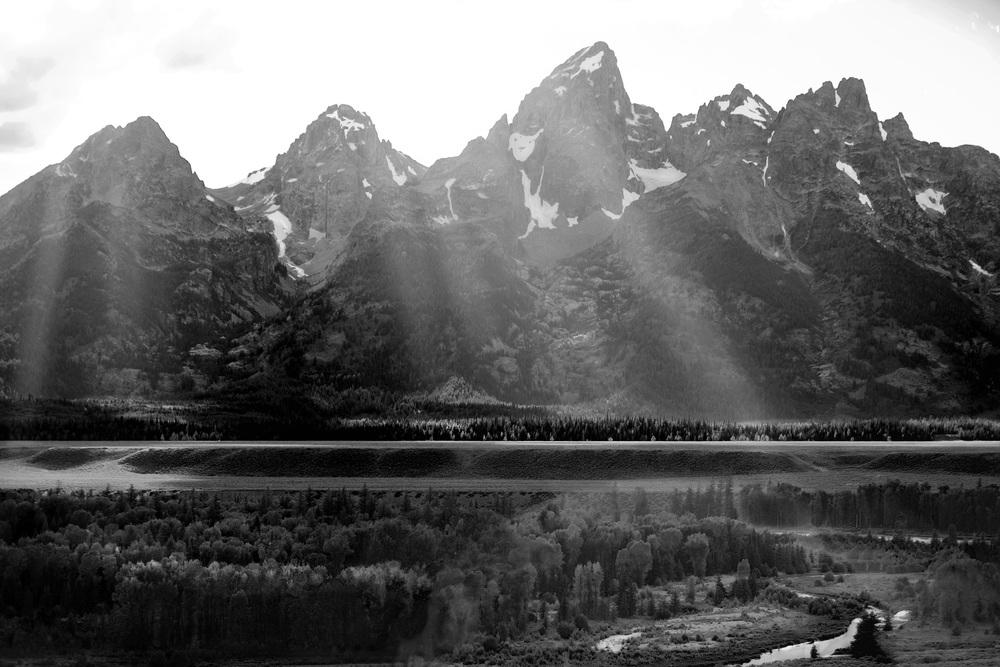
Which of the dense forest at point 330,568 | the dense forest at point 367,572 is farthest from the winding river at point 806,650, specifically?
the dense forest at point 330,568

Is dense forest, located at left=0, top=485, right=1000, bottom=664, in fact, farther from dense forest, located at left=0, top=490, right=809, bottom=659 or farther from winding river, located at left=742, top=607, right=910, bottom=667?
winding river, located at left=742, top=607, right=910, bottom=667

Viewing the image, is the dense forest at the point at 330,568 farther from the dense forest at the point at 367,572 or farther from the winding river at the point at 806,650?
the winding river at the point at 806,650

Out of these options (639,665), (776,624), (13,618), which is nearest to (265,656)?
(13,618)

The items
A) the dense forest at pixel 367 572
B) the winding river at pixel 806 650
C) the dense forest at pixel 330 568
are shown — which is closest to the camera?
the winding river at pixel 806 650

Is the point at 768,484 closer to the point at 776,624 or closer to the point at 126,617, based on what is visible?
the point at 776,624

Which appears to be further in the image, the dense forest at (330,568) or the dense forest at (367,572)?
Answer: the dense forest at (330,568)

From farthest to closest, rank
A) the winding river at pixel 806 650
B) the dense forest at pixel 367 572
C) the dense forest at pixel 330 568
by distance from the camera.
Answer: the dense forest at pixel 330 568, the dense forest at pixel 367 572, the winding river at pixel 806 650

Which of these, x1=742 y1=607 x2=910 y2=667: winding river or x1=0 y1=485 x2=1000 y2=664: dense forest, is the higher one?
x1=0 y1=485 x2=1000 y2=664: dense forest

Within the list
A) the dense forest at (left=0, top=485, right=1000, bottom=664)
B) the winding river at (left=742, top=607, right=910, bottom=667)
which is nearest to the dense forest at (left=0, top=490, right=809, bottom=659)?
the dense forest at (left=0, top=485, right=1000, bottom=664)
